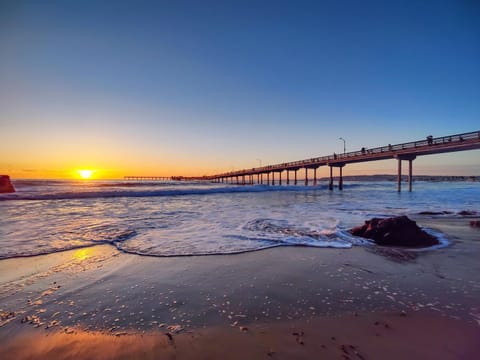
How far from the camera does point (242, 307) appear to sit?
3.13m

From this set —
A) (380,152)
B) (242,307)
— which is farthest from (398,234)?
(380,152)

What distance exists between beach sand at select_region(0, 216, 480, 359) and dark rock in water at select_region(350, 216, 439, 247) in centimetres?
103

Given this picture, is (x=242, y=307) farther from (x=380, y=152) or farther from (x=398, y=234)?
(x=380, y=152)

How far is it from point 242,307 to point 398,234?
5.10m

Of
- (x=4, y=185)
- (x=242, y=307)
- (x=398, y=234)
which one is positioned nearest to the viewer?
(x=242, y=307)

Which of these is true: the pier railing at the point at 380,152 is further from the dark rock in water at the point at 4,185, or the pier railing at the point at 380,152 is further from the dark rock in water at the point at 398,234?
the dark rock in water at the point at 4,185

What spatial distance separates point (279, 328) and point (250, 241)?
3925mm

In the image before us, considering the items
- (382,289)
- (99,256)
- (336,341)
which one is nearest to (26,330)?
(99,256)

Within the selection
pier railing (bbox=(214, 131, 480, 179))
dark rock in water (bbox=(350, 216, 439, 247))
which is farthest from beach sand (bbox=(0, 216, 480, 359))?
pier railing (bbox=(214, 131, 480, 179))

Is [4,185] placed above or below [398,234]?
above

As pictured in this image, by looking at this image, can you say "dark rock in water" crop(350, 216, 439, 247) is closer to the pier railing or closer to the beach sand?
the beach sand

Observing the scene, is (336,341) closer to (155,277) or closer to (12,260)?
(155,277)

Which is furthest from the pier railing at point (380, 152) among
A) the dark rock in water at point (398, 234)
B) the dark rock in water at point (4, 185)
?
the dark rock in water at point (4, 185)

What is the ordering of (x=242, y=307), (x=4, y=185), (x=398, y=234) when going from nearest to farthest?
1. (x=242, y=307)
2. (x=398, y=234)
3. (x=4, y=185)
